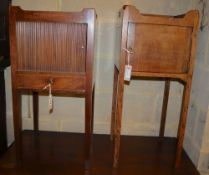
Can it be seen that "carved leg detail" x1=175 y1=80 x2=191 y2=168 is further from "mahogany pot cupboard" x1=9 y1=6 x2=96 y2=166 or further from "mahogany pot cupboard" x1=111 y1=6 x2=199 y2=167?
"mahogany pot cupboard" x1=9 y1=6 x2=96 y2=166

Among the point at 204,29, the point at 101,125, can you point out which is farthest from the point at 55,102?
the point at 204,29

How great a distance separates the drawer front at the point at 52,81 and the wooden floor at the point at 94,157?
450 millimetres

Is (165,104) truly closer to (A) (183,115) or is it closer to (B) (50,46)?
(A) (183,115)

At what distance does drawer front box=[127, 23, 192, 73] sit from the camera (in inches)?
43.8

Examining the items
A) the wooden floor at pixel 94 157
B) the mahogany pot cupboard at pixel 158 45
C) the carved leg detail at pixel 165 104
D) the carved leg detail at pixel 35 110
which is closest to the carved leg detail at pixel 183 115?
the mahogany pot cupboard at pixel 158 45

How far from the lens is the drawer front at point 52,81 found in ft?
3.76

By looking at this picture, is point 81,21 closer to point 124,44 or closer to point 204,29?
point 124,44

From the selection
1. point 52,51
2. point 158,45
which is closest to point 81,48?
point 52,51

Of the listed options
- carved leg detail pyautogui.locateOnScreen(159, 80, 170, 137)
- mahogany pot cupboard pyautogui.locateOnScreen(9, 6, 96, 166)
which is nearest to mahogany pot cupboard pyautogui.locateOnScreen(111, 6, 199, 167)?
mahogany pot cupboard pyautogui.locateOnScreen(9, 6, 96, 166)

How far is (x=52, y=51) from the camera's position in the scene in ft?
3.72

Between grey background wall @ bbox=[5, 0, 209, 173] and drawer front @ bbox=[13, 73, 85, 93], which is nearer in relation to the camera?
drawer front @ bbox=[13, 73, 85, 93]

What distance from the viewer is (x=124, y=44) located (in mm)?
1102

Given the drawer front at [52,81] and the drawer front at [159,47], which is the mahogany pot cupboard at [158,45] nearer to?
the drawer front at [159,47]

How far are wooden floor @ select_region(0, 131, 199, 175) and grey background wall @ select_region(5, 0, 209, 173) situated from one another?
0.28 feet
